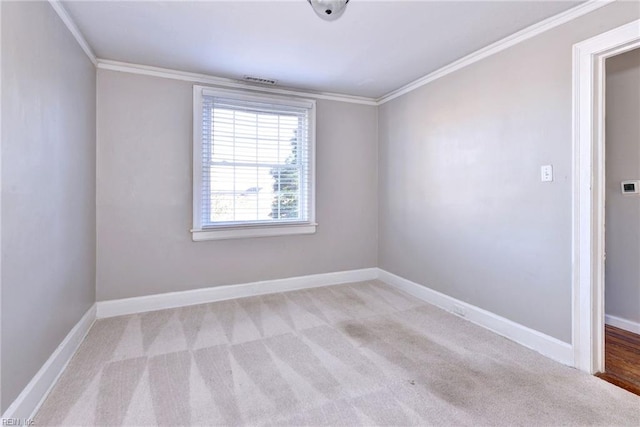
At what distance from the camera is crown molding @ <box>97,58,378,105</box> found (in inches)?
114

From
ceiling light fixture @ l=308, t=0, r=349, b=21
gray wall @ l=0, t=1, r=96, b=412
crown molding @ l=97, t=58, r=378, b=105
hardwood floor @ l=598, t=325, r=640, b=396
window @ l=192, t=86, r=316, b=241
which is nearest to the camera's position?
gray wall @ l=0, t=1, r=96, b=412

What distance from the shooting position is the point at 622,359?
2.19 metres

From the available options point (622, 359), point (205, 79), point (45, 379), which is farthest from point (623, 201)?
point (45, 379)

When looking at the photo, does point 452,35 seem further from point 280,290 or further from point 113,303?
point 113,303

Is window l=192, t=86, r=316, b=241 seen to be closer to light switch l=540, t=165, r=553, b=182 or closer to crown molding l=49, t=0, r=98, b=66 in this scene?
crown molding l=49, t=0, r=98, b=66

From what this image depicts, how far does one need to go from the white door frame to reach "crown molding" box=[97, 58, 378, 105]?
2.41 meters

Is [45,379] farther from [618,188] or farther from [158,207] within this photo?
[618,188]

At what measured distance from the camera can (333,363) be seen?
7.00 ft

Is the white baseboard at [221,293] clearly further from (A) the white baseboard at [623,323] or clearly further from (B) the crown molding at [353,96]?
(A) the white baseboard at [623,323]

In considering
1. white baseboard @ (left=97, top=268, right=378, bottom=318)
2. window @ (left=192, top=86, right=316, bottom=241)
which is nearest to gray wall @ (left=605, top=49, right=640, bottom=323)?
white baseboard @ (left=97, top=268, right=378, bottom=318)

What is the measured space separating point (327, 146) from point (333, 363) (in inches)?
102

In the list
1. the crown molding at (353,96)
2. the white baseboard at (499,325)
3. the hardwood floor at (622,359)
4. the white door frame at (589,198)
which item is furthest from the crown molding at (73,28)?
the hardwood floor at (622,359)

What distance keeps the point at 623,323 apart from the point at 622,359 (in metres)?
0.70

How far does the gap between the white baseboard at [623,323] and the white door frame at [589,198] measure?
993mm
